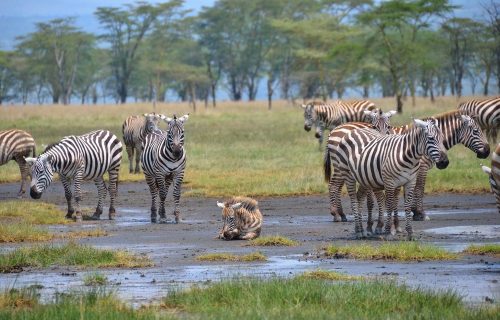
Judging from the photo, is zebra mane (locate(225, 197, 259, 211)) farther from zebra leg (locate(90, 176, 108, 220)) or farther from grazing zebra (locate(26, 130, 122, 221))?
zebra leg (locate(90, 176, 108, 220))

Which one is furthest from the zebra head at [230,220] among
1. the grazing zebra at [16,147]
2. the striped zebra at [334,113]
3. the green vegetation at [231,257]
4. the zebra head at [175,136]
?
the striped zebra at [334,113]

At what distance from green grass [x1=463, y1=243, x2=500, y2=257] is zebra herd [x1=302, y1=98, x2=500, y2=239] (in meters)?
1.13

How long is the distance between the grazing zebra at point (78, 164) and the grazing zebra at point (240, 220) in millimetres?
3993

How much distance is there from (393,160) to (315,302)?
212 inches

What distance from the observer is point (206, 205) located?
21141 mm

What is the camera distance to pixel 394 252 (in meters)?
12.9

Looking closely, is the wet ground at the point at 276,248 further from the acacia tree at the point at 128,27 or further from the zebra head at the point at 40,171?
the acacia tree at the point at 128,27

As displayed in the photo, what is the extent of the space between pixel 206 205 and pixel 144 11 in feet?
239

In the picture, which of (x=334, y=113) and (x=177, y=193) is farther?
(x=334, y=113)

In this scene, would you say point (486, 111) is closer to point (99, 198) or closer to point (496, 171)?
point (99, 198)

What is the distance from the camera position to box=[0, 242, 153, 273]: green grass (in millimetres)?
12570

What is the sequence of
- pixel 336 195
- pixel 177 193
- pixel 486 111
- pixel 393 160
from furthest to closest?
pixel 486 111
pixel 177 193
pixel 336 195
pixel 393 160

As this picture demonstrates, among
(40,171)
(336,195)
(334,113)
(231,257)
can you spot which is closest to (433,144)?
(231,257)

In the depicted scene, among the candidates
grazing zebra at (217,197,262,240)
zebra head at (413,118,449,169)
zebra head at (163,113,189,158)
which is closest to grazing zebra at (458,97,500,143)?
zebra head at (163,113,189,158)
